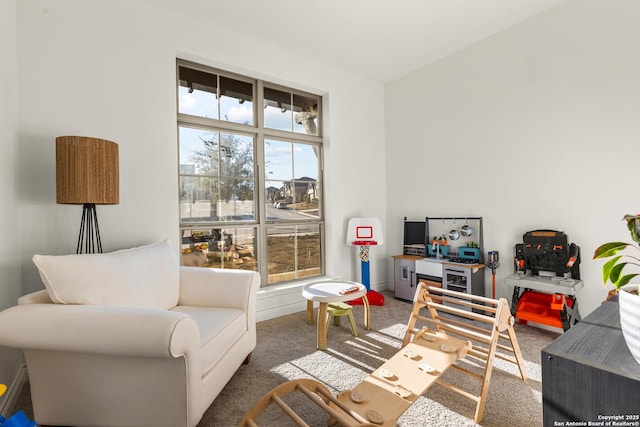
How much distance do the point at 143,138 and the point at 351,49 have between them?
2.33 m

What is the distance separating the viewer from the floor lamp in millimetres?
1949

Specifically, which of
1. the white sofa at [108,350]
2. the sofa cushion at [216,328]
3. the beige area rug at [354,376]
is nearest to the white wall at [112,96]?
the white sofa at [108,350]

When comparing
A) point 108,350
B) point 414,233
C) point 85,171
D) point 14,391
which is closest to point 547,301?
point 414,233

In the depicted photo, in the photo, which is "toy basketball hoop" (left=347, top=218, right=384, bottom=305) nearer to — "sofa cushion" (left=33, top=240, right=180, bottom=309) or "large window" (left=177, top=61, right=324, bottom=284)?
"large window" (left=177, top=61, right=324, bottom=284)

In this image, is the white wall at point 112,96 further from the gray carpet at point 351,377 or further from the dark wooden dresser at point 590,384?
the dark wooden dresser at point 590,384

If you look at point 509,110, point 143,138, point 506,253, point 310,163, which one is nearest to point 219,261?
point 143,138

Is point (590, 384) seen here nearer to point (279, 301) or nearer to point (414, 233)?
point (279, 301)

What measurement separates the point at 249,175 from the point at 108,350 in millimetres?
2325

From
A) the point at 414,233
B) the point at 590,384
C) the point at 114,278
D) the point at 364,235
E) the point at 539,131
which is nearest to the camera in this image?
the point at 590,384

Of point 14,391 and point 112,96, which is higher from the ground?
point 112,96

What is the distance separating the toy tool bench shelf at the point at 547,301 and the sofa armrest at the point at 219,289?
2.26m

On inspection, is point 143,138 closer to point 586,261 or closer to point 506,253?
point 506,253

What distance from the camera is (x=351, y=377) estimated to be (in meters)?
2.08

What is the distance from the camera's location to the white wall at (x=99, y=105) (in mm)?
2146
